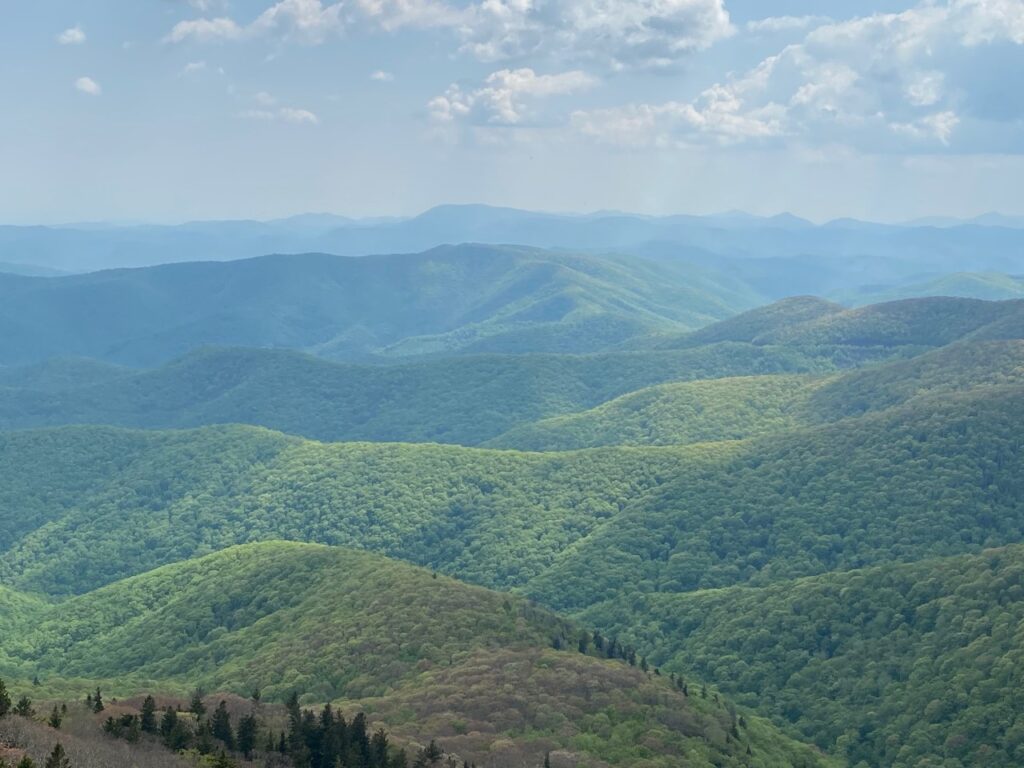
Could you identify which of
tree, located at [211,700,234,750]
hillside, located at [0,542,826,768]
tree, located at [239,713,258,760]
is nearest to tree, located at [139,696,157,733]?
tree, located at [211,700,234,750]

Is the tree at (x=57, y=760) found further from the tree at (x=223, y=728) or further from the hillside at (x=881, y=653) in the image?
the hillside at (x=881, y=653)

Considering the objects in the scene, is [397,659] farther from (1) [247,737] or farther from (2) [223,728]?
(1) [247,737]

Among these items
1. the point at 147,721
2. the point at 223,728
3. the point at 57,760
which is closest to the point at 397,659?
the point at 223,728

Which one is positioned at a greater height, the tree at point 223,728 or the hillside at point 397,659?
the tree at point 223,728

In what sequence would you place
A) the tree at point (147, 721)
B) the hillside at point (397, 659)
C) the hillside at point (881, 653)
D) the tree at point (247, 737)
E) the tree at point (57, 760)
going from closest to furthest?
the tree at point (57, 760), the tree at point (247, 737), the tree at point (147, 721), the hillside at point (397, 659), the hillside at point (881, 653)

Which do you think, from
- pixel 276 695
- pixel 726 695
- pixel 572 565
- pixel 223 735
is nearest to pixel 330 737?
pixel 223 735

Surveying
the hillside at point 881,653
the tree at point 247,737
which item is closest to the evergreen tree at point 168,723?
the tree at point 247,737
